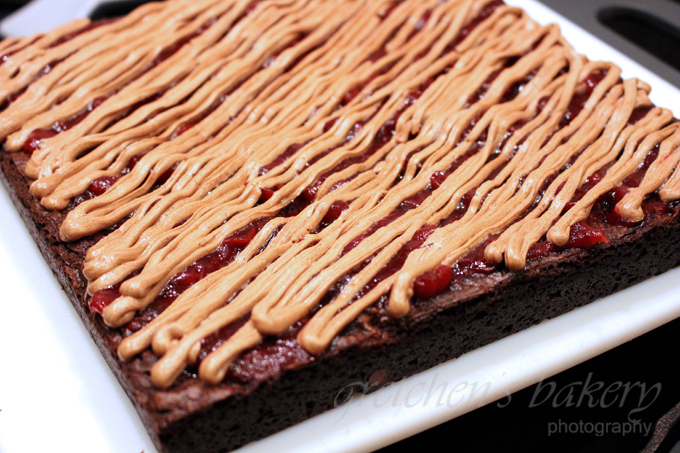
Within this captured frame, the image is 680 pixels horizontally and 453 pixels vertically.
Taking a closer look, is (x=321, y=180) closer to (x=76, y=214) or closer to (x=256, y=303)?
(x=256, y=303)

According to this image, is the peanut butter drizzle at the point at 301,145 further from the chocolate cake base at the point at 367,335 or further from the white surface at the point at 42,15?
the white surface at the point at 42,15

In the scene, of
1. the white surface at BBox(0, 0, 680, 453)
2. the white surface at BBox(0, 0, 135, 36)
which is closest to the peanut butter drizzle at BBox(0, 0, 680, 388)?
the white surface at BBox(0, 0, 680, 453)

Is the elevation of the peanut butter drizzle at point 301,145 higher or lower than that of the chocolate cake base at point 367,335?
higher

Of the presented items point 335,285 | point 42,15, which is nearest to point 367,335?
point 335,285

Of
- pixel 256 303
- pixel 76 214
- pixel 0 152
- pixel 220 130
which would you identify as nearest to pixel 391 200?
pixel 256 303

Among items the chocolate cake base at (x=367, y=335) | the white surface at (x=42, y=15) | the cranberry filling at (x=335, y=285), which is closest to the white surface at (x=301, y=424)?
the chocolate cake base at (x=367, y=335)

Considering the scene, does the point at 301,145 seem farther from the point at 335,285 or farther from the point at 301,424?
the point at 301,424
